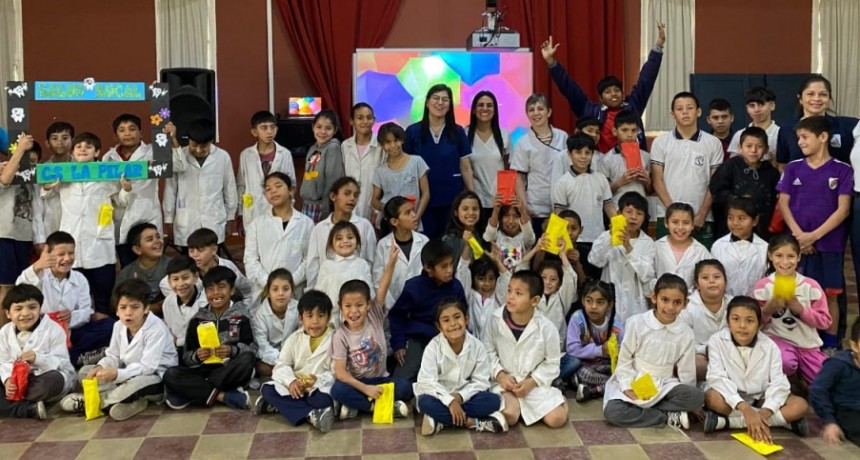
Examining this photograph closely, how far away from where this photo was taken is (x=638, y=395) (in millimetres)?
3533

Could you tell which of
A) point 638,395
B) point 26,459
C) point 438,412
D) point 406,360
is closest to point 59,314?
point 26,459

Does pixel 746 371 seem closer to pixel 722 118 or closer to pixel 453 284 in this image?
pixel 453 284

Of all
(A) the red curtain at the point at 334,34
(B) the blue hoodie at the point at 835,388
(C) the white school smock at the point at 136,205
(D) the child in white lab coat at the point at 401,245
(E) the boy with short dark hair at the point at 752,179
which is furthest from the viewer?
(A) the red curtain at the point at 334,34

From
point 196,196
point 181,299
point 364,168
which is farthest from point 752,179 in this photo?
point 196,196

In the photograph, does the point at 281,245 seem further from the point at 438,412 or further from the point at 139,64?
the point at 139,64

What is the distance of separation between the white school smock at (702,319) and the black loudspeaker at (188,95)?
11.8 ft

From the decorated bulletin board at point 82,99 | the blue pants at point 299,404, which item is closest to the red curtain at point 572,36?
the decorated bulletin board at point 82,99

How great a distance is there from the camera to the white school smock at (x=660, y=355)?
11.9ft

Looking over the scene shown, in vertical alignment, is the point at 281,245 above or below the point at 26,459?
above

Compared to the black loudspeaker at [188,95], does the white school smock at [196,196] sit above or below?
below

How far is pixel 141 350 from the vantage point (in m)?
3.83

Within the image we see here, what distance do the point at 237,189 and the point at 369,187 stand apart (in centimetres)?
95

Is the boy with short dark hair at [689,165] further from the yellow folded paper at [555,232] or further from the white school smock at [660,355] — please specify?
the white school smock at [660,355]

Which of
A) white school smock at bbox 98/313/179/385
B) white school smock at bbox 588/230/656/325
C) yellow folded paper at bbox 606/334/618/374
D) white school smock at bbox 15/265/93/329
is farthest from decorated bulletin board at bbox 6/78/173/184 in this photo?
yellow folded paper at bbox 606/334/618/374
